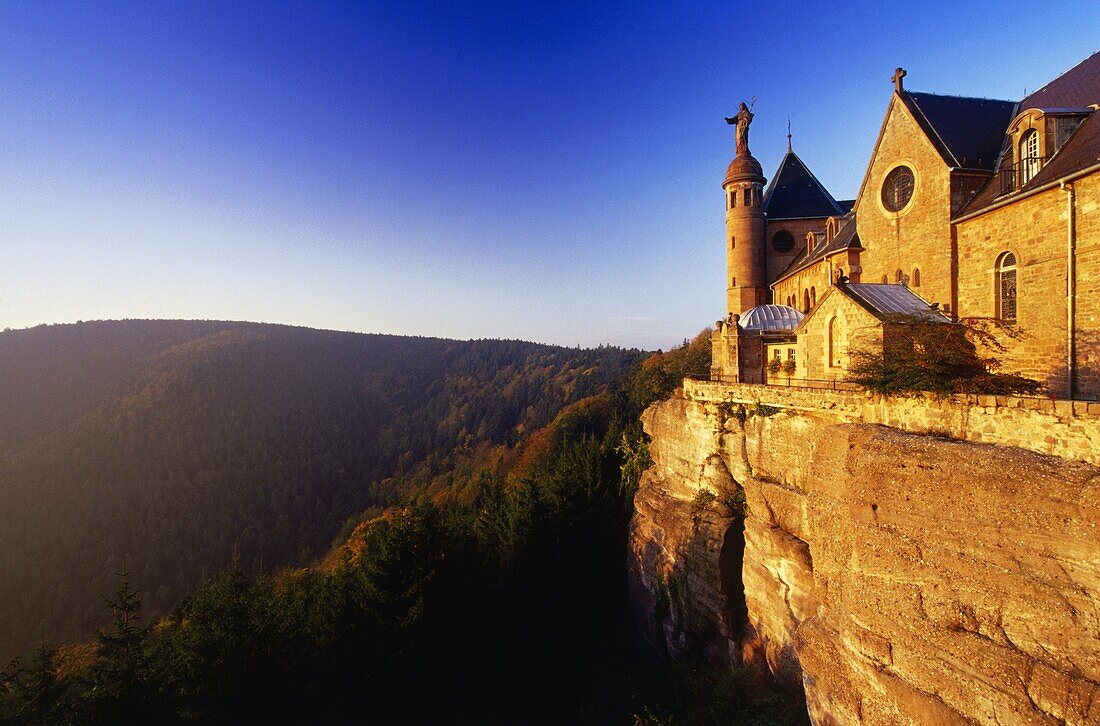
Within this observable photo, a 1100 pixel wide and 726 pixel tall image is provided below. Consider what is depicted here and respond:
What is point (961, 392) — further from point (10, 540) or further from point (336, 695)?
point (10, 540)

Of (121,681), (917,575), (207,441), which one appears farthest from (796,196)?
(207,441)

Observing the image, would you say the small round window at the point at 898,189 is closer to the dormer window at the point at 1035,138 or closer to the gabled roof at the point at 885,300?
the dormer window at the point at 1035,138

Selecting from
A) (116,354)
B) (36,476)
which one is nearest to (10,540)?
(36,476)

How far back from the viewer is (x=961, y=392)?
10.1 m

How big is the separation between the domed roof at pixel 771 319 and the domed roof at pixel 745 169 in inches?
390

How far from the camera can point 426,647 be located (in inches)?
696

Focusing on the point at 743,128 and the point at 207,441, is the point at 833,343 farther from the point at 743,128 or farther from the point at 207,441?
the point at 207,441

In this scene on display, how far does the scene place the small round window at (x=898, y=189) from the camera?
713 inches

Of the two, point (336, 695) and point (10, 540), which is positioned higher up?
point (336, 695)

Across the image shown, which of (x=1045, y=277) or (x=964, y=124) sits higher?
(x=964, y=124)

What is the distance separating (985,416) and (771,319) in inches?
497

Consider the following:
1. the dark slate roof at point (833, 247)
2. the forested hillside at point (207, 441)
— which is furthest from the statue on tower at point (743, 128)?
the forested hillside at point (207, 441)

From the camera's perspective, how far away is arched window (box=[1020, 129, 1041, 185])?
45.6ft

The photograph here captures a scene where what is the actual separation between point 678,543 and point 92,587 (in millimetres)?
86413
